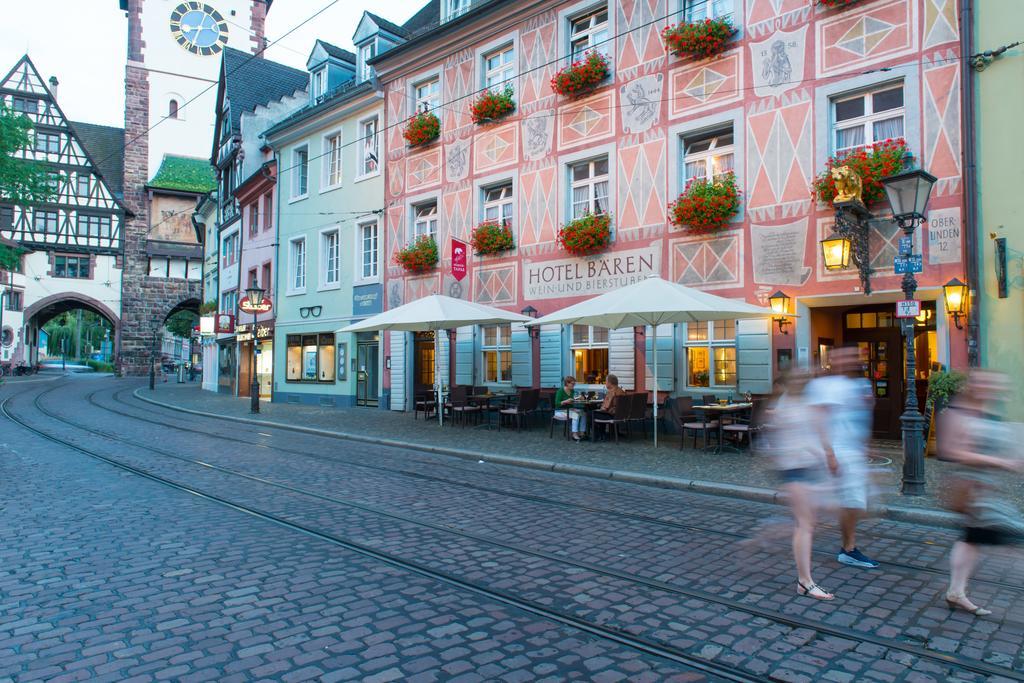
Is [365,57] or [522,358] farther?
[365,57]

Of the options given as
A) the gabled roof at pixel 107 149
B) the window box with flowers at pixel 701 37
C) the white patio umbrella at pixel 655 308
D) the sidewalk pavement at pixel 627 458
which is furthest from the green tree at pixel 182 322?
the white patio umbrella at pixel 655 308

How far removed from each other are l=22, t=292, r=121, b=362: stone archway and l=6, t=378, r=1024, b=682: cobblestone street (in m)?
51.2

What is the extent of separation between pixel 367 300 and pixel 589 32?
33.5 ft

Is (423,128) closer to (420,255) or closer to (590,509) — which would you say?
(420,255)

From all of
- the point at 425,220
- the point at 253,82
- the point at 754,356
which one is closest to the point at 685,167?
the point at 754,356

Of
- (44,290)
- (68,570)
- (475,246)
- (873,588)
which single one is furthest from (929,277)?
(44,290)

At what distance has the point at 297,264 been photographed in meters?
25.3

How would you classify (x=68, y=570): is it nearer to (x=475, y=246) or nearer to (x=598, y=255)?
(x=598, y=255)

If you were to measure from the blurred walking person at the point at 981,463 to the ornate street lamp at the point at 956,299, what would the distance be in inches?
280

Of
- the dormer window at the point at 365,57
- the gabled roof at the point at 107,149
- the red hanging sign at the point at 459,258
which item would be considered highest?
the gabled roof at the point at 107,149

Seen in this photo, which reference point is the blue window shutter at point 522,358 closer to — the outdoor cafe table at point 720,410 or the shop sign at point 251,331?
the outdoor cafe table at point 720,410

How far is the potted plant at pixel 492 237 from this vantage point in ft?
55.8

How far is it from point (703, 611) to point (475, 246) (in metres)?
13.9

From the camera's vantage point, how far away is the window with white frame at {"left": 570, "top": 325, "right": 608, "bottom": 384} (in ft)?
Answer: 50.6
